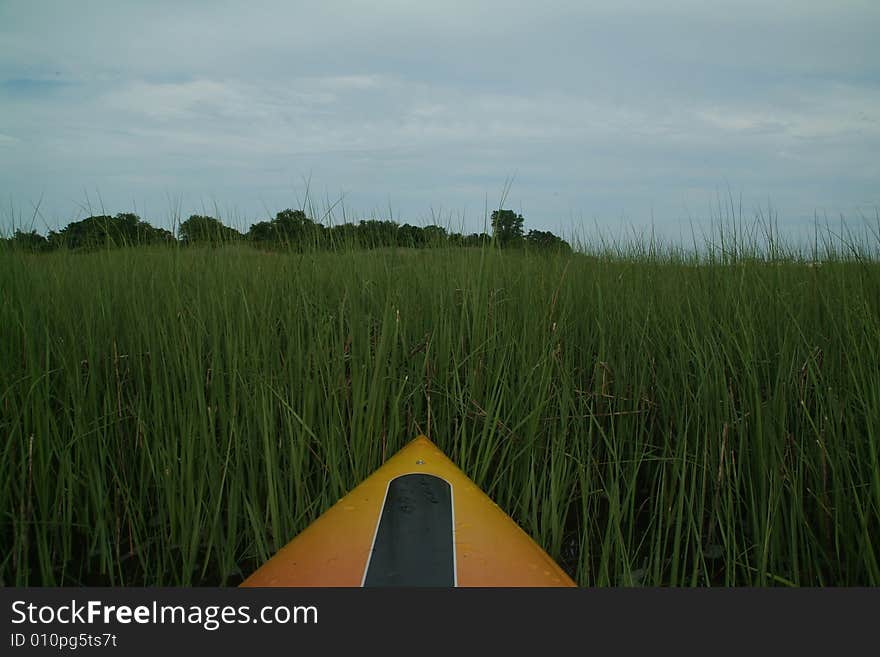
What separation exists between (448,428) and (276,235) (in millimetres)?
1752

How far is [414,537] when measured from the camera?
1.30m

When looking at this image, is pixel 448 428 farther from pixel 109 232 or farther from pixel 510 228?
pixel 109 232

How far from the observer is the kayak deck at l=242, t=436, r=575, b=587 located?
1218 mm

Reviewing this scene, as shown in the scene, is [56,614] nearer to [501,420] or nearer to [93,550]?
[93,550]

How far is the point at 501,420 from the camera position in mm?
1815

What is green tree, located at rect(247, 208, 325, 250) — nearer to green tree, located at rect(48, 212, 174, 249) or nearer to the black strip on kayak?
green tree, located at rect(48, 212, 174, 249)

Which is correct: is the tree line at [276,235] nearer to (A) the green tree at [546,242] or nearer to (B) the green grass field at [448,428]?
(A) the green tree at [546,242]

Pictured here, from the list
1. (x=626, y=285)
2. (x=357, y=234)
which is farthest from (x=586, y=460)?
(x=357, y=234)

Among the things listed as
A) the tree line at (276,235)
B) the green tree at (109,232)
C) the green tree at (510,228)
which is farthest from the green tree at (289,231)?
the green tree at (510,228)

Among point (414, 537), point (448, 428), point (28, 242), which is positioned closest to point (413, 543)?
point (414, 537)

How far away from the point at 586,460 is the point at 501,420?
289 millimetres

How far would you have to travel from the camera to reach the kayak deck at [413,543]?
47.9 inches

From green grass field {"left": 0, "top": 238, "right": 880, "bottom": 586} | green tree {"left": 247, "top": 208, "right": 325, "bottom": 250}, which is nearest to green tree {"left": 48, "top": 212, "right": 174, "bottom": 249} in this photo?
green tree {"left": 247, "top": 208, "right": 325, "bottom": 250}

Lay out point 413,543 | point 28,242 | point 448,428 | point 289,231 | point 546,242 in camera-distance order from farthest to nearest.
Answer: point 546,242, point 289,231, point 28,242, point 448,428, point 413,543
